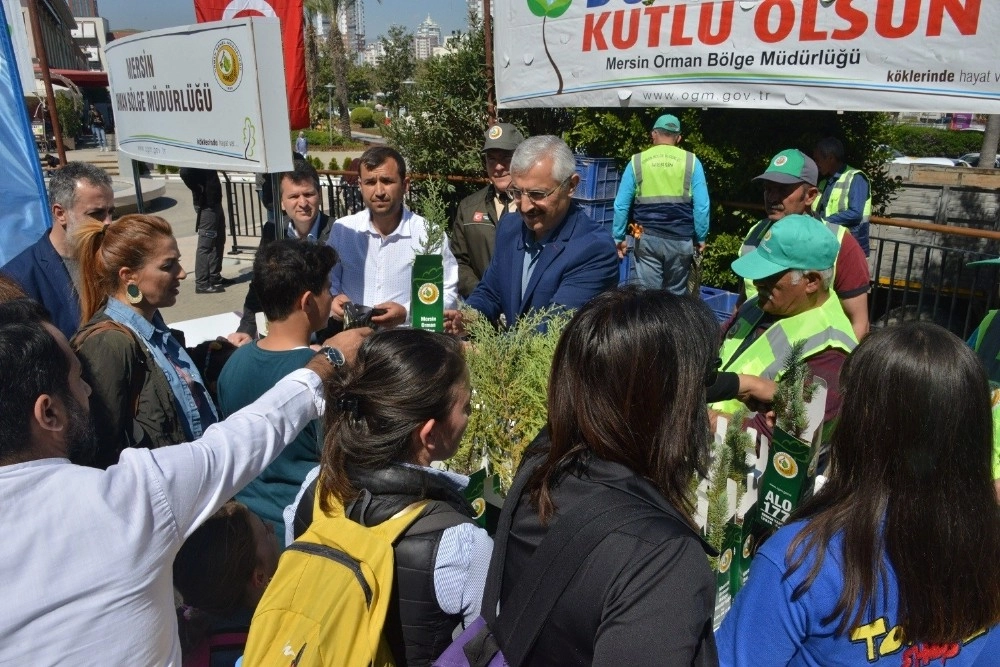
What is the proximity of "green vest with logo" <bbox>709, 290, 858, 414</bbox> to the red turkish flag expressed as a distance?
2534 mm

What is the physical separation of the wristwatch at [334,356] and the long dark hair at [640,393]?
0.96 metres

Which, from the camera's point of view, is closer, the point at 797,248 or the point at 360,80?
the point at 797,248

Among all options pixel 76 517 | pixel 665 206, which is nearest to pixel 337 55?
pixel 665 206

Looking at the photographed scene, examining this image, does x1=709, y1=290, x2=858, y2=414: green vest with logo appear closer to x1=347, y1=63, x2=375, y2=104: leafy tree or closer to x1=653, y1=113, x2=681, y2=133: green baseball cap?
x1=653, y1=113, x2=681, y2=133: green baseball cap

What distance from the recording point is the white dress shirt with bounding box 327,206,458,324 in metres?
3.72

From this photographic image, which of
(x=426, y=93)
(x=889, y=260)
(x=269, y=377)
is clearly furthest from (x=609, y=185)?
(x=269, y=377)

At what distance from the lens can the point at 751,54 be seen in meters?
5.63

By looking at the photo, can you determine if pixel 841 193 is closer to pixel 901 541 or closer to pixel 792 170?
pixel 792 170

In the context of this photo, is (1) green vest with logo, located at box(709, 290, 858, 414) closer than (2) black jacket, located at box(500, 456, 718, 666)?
No

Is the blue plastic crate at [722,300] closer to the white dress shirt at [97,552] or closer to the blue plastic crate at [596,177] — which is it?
the blue plastic crate at [596,177]

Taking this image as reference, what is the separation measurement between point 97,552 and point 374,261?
8.41 feet

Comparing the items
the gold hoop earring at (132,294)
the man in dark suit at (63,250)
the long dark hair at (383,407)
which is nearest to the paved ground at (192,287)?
the man in dark suit at (63,250)

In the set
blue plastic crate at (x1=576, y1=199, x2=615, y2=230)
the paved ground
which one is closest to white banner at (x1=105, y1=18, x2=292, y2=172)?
the paved ground

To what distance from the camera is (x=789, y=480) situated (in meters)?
1.74
